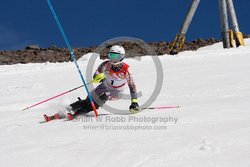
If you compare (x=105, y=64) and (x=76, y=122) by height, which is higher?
(x=105, y=64)

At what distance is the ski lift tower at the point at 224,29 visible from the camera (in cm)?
1859

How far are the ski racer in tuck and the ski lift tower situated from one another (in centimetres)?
1174

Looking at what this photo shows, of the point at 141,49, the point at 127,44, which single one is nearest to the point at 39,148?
the point at 141,49

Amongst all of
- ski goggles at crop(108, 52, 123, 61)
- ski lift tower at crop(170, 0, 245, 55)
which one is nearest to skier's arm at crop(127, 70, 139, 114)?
ski goggles at crop(108, 52, 123, 61)

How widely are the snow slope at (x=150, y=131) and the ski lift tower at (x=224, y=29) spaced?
26.2ft

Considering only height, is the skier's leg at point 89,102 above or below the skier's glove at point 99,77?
below

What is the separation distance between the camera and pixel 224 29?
18.8 metres

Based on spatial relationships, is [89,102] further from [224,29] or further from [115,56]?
[224,29]

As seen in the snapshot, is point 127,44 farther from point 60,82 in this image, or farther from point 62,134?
point 62,134

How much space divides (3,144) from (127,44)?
742 inches

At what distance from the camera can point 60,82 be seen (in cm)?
1192

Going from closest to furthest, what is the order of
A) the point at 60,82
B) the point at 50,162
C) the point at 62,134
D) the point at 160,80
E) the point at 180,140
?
1. the point at 50,162
2. the point at 180,140
3. the point at 62,134
4. the point at 160,80
5. the point at 60,82

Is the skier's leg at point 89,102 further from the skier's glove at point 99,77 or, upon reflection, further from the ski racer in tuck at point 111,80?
the skier's glove at point 99,77

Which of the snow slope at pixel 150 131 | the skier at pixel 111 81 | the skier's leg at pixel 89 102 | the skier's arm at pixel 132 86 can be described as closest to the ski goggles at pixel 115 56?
the skier at pixel 111 81
